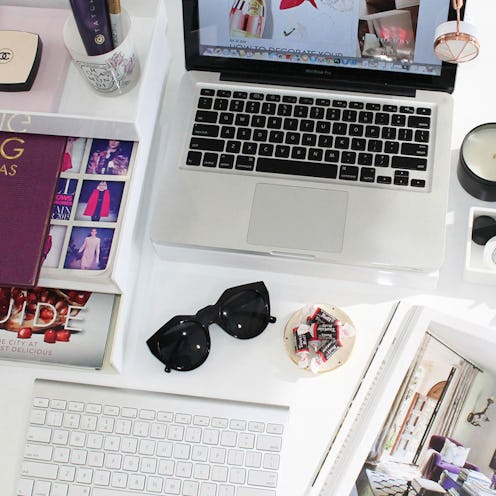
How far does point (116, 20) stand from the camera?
2.69 feet

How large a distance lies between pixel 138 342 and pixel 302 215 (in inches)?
11.0

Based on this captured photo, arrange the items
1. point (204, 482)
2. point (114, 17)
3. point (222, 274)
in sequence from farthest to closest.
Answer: point (222, 274)
point (204, 482)
point (114, 17)

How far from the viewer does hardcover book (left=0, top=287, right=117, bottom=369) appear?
95 centimetres

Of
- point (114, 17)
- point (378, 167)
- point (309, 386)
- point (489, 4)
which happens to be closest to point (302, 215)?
point (378, 167)

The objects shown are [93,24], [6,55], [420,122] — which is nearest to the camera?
[93,24]

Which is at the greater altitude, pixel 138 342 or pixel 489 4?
pixel 489 4

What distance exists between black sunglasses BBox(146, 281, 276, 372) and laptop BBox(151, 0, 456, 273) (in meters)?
0.08

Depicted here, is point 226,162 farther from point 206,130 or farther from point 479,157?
point 479,157

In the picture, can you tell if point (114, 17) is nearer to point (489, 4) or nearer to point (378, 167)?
point (378, 167)

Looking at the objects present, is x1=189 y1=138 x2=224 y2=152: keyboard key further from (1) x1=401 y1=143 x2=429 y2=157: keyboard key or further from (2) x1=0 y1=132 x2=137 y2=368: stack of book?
(1) x1=401 y1=143 x2=429 y2=157: keyboard key

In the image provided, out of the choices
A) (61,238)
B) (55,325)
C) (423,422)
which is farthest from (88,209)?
(423,422)

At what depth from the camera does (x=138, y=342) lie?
996mm

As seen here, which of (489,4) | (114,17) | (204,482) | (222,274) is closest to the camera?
(114,17)

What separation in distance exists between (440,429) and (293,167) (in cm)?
39
